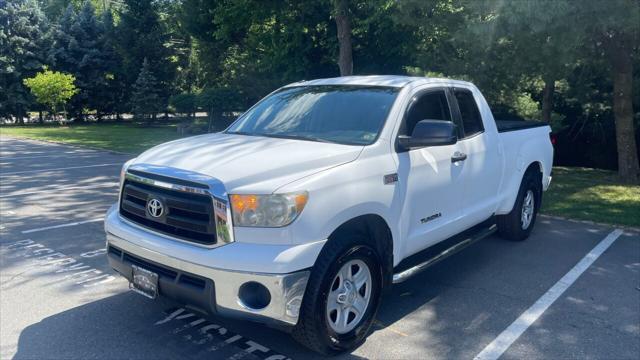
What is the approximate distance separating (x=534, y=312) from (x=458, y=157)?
1.52 metres

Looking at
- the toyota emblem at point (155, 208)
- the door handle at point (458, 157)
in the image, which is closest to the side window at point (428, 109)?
the door handle at point (458, 157)

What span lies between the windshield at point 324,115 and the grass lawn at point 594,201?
5.19 metres

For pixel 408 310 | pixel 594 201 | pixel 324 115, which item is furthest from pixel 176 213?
pixel 594 201

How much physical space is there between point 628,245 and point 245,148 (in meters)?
5.46

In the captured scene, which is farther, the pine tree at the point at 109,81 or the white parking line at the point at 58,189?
the pine tree at the point at 109,81

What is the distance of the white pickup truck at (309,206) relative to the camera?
3375mm

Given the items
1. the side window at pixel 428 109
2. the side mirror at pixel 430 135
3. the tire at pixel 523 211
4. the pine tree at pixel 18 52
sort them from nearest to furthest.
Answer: the side mirror at pixel 430 135 → the side window at pixel 428 109 → the tire at pixel 523 211 → the pine tree at pixel 18 52

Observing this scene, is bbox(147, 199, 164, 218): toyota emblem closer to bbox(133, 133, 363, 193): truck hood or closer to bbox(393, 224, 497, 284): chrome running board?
bbox(133, 133, 363, 193): truck hood

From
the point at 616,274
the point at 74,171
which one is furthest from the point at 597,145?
the point at 74,171

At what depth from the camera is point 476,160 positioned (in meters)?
5.34

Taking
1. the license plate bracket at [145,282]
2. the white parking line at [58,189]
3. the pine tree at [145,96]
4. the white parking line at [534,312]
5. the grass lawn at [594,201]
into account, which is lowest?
the white parking line at [534,312]

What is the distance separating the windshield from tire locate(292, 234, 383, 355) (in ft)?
3.07

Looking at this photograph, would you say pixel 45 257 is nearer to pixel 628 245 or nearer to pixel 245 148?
pixel 245 148

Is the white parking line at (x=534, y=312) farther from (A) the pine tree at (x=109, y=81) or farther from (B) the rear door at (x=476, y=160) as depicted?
(A) the pine tree at (x=109, y=81)
